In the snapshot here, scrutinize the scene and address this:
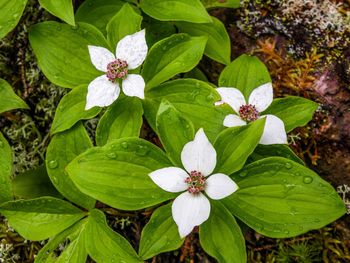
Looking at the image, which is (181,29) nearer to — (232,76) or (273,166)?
(232,76)

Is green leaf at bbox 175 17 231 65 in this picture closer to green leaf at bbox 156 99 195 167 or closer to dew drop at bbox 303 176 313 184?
green leaf at bbox 156 99 195 167

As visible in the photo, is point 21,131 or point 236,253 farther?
point 21,131

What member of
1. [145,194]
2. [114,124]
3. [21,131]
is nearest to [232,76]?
[114,124]

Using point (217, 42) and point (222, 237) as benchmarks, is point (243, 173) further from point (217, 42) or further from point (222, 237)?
point (217, 42)

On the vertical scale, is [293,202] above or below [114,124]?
below

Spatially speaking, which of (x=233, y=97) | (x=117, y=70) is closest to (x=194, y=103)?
(x=233, y=97)

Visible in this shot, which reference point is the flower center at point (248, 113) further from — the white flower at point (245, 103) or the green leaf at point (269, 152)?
the green leaf at point (269, 152)

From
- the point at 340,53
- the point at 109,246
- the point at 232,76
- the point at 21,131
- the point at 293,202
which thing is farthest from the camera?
the point at 21,131

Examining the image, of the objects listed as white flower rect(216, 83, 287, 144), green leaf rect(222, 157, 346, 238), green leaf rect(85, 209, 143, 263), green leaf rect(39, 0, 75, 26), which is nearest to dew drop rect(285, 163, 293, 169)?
green leaf rect(222, 157, 346, 238)
